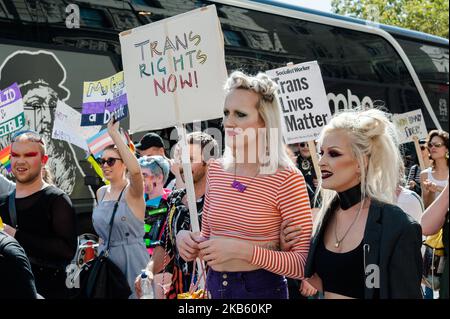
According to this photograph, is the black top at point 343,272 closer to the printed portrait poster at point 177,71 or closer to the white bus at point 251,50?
the printed portrait poster at point 177,71

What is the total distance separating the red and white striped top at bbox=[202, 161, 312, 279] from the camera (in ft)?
12.2

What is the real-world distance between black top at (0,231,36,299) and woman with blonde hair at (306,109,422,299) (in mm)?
1227

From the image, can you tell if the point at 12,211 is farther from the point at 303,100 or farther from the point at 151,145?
the point at 303,100

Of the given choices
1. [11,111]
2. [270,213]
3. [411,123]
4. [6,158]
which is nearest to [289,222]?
[270,213]

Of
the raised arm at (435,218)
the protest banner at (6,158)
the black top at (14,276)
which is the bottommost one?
the black top at (14,276)

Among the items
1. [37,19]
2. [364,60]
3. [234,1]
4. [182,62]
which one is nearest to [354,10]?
[364,60]

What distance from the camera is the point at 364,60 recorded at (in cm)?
1088

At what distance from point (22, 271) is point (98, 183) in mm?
3676

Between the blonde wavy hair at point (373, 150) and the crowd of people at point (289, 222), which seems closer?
the crowd of people at point (289, 222)

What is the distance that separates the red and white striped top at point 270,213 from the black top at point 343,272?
0.22m

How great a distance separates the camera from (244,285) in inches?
148

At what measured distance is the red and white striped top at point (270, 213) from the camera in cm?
371

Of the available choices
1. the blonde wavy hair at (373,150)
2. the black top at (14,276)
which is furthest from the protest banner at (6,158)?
the blonde wavy hair at (373,150)
